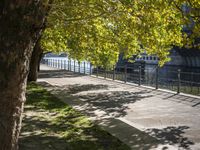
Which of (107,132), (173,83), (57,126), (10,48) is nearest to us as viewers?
(10,48)

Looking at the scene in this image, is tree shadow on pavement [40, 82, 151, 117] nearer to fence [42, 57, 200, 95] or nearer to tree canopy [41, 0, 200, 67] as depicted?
fence [42, 57, 200, 95]

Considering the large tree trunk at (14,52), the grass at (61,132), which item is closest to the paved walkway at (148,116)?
the grass at (61,132)

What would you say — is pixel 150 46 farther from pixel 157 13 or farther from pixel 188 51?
pixel 188 51

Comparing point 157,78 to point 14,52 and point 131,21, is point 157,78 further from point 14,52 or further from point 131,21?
point 14,52

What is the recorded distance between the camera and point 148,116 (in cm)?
1080

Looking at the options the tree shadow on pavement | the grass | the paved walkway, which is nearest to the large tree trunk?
the grass

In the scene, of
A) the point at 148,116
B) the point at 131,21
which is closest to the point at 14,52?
the point at 131,21

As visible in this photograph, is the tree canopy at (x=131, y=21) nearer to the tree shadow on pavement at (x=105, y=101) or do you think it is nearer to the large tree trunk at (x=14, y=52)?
the tree shadow on pavement at (x=105, y=101)

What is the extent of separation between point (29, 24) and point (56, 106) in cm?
789

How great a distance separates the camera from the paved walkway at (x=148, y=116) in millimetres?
7570

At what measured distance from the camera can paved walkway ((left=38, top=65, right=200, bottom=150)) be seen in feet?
24.8

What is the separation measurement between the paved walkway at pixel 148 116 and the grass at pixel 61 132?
1.13 feet

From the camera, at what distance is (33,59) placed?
815 inches

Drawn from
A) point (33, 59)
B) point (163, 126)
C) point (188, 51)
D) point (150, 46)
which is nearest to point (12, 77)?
point (163, 126)
